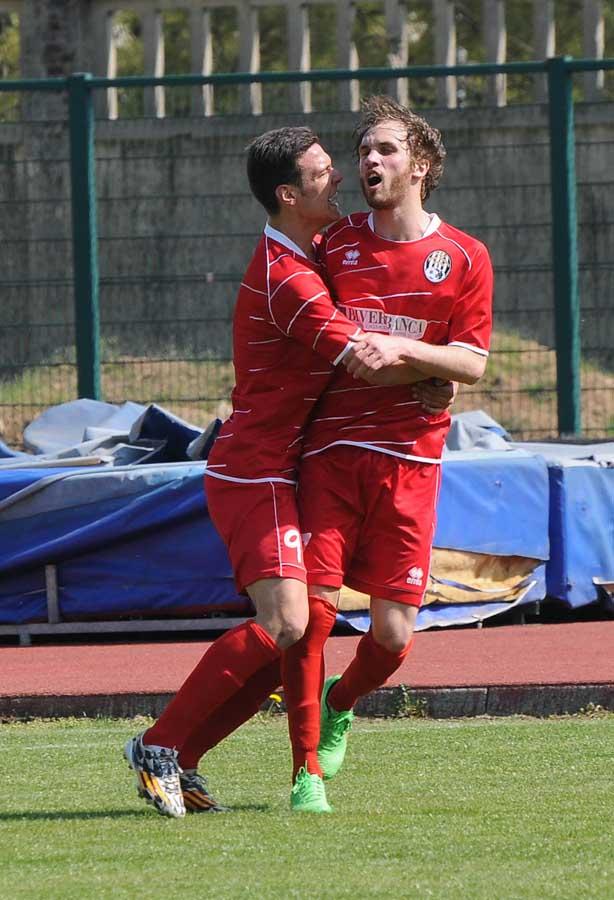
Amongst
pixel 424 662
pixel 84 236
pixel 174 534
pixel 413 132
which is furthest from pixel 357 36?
pixel 413 132

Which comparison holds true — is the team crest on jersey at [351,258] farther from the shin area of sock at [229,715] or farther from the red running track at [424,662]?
the red running track at [424,662]

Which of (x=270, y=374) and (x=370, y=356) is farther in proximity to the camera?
(x=270, y=374)

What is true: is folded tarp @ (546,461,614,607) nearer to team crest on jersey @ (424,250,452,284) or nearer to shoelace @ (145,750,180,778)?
team crest on jersey @ (424,250,452,284)

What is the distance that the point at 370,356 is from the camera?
15.5 feet

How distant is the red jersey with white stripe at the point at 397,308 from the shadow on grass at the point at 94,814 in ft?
3.50

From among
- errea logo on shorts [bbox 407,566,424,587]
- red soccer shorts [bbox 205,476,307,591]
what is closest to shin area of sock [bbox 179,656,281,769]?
red soccer shorts [bbox 205,476,307,591]

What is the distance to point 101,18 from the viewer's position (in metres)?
23.8

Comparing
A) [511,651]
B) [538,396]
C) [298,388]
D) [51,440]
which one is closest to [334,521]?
[298,388]

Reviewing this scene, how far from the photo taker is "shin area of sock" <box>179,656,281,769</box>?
4.96 metres

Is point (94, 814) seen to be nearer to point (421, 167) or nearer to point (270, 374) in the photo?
point (270, 374)

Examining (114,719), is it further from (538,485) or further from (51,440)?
(51,440)

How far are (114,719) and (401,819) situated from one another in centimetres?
262

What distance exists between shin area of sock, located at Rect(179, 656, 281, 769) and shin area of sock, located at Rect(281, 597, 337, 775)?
0.22 feet

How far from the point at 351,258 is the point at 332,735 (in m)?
1.48
